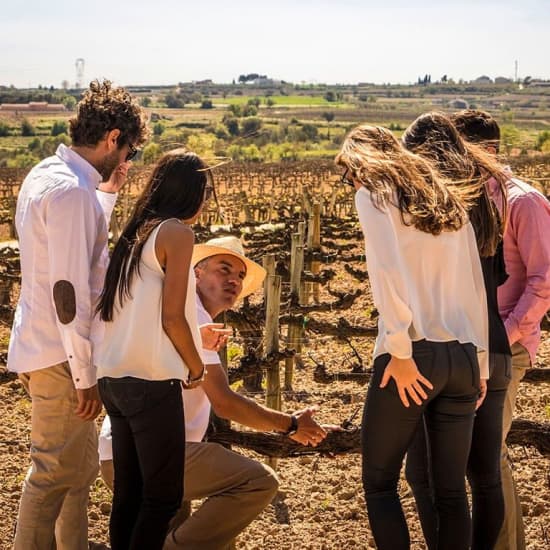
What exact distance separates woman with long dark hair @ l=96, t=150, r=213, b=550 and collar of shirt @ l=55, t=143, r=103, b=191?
353 millimetres

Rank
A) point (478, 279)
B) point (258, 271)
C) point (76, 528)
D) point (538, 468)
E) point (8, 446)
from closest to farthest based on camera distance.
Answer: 1. point (478, 279)
2. point (76, 528)
3. point (258, 271)
4. point (538, 468)
5. point (8, 446)

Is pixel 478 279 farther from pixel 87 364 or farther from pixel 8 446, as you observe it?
pixel 8 446

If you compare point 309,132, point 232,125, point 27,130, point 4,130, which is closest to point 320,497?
point 232,125

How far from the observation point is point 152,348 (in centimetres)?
311

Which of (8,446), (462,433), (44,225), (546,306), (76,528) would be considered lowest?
(8,446)

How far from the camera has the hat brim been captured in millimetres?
3707

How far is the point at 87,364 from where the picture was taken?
3379 mm

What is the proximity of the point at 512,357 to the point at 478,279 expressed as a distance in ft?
1.88

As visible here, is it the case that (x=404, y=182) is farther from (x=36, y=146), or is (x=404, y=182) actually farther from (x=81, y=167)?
(x=36, y=146)

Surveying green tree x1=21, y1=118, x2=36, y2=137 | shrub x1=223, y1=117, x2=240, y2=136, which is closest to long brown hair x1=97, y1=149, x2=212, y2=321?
shrub x1=223, y1=117, x2=240, y2=136

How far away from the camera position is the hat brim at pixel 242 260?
3.71 metres

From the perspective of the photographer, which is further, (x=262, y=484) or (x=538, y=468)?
(x=538, y=468)

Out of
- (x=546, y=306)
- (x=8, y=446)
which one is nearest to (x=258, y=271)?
(x=546, y=306)

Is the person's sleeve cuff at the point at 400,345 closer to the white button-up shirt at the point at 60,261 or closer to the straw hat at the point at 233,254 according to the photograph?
the straw hat at the point at 233,254
